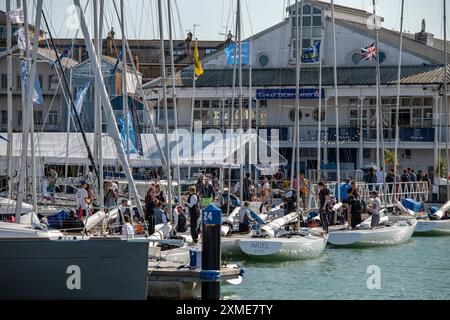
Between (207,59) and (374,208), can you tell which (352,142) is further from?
(374,208)

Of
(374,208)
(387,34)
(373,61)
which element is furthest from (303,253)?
(387,34)

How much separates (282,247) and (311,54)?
25.9 meters

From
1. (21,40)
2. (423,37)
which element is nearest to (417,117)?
(423,37)

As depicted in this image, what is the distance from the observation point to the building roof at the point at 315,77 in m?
60.6

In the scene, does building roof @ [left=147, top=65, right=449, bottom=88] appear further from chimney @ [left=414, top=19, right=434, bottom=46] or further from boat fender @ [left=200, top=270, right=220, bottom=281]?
boat fender @ [left=200, top=270, right=220, bottom=281]

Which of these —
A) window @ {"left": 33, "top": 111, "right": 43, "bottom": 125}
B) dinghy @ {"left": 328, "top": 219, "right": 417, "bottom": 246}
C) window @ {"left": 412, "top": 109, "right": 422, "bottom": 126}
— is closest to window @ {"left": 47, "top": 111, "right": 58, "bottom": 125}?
window @ {"left": 33, "top": 111, "right": 43, "bottom": 125}

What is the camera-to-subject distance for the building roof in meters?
60.6

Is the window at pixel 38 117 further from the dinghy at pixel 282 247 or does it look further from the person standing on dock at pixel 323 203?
the dinghy at pixel 282 247

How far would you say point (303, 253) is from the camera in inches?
1271

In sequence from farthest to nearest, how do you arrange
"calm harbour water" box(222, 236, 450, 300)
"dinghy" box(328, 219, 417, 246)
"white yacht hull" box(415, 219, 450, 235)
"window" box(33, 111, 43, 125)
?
"window" box(33, 111, 43, 125) → "white yacht hull" box(415, 219, 450, 235) → "dinghy" box(328, 219, 417, 246) → "calm harbour water" box(222, 236, 450, 300)

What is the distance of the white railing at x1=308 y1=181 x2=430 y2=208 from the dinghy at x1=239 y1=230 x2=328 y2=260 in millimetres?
9358

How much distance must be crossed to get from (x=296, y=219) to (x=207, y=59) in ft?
106

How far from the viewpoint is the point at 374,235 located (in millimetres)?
36625

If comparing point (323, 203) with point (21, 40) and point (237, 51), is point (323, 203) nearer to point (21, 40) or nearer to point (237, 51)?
point (21, 40)
